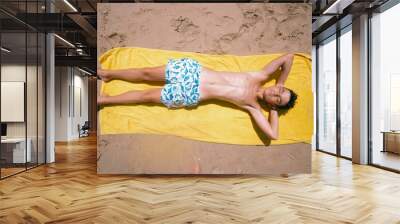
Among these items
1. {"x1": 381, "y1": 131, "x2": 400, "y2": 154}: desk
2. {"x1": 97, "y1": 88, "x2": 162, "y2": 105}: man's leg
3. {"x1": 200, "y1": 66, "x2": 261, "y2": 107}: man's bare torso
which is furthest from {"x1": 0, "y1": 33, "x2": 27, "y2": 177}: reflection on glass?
{"x1": 381, "y1": 131, "x2": 400, "y2": 154}: desk

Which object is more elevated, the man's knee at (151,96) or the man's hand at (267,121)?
the man's knee at (151,96)

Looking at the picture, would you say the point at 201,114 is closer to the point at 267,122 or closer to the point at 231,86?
the point at 231,86

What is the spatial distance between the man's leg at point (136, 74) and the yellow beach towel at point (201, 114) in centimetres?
8

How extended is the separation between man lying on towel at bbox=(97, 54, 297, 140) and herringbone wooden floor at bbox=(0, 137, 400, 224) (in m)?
1.24

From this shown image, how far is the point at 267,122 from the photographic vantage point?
6.23 m

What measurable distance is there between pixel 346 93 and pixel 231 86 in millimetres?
4151

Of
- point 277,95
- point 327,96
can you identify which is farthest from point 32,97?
point 327,96

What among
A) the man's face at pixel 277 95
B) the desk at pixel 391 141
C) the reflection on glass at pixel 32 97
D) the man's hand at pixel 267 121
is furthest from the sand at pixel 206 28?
the desk at pixel 391 141

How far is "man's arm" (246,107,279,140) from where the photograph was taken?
621cm

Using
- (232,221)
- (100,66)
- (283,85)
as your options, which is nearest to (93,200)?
(232,221)

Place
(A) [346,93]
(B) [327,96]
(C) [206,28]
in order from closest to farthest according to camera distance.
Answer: (C) [206,28], (A) [346,93], (B) [327,96]

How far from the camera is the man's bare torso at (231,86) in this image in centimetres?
615

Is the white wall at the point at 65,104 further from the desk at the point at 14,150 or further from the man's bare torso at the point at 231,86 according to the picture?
the man's bare torso at the point at 231,86

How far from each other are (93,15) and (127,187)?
13.2ft
